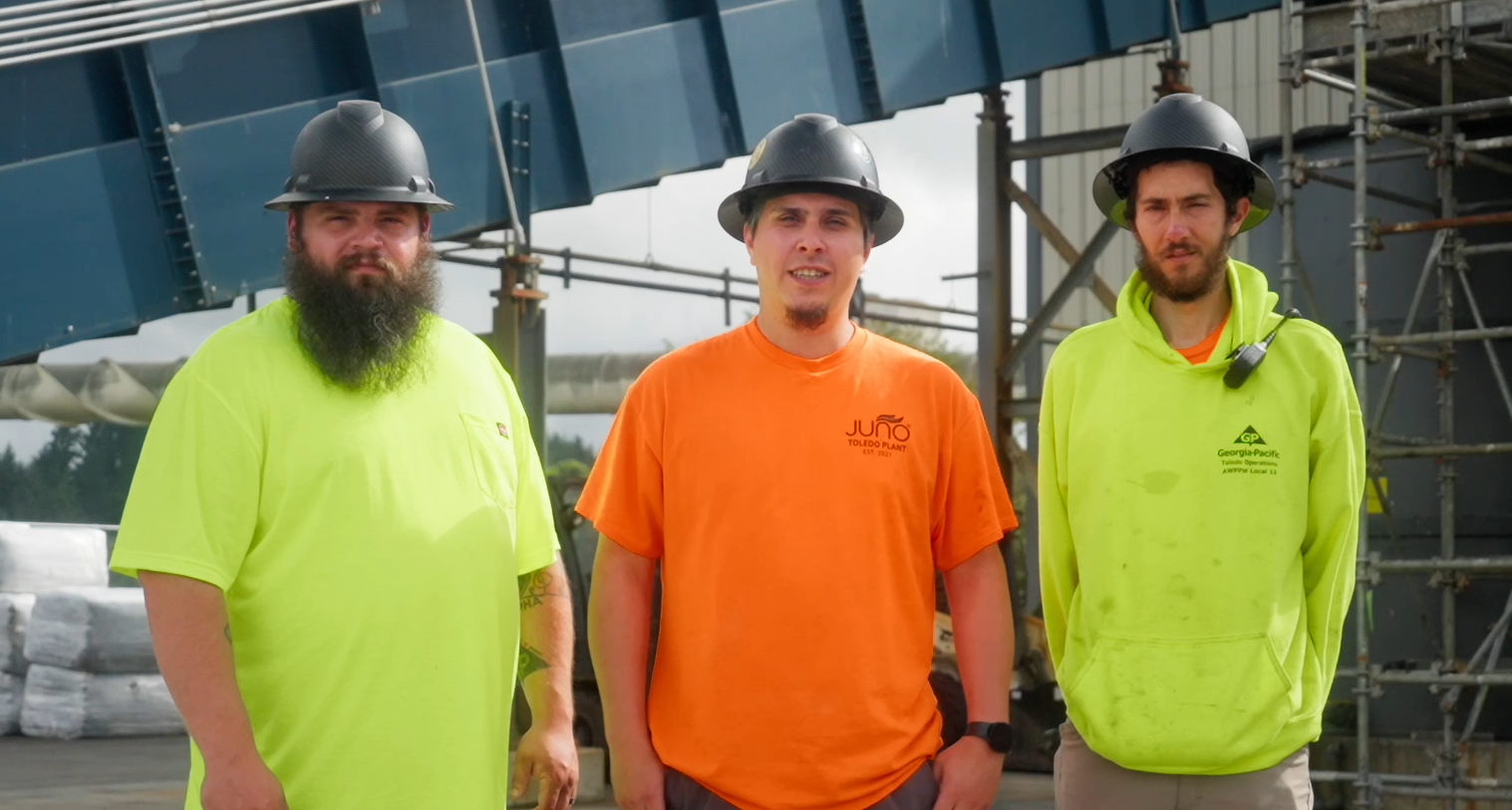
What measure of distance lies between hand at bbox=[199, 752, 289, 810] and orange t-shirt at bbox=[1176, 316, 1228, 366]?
2192 mm

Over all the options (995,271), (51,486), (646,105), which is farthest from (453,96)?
(51,486)

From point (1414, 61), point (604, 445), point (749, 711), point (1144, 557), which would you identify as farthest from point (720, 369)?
point (1414, 61)

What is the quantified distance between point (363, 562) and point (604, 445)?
789 mm

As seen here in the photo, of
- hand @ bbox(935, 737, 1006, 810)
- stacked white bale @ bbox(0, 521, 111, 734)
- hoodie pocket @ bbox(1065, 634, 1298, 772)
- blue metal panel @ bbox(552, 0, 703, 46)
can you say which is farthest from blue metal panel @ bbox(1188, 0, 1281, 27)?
stacked white bale @ bbox(0, 521, 111, 734)

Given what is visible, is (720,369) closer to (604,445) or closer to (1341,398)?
(604,445)

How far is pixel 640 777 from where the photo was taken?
159 inches

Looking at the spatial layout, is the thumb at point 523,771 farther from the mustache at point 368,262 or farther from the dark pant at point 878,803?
the mustache at point 368,262

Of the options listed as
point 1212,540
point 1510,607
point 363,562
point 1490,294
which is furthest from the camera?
point 1490,294

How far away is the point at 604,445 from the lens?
425cm

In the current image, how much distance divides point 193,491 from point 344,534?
0.28 m

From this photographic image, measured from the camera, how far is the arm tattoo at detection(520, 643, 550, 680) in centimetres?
399

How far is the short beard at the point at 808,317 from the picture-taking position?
4.11 metres

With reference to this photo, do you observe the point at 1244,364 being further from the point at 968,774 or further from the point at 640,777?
the point at 640,777

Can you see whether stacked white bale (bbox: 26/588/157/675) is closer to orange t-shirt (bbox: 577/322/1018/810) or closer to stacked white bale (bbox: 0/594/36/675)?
stacked white bale (bbox: 0/594/36/675)
